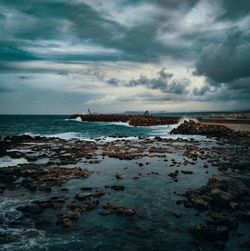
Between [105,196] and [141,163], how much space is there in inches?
553

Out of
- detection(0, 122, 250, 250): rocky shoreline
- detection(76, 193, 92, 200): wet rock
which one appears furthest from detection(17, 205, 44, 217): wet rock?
detection(76, 193, 92, 200): wet rock

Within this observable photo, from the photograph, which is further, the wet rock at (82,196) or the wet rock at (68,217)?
the wet rock at (82,196)

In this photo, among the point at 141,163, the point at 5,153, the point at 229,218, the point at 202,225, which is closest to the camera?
the point at 202,225

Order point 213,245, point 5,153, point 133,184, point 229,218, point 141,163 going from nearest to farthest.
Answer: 1. point 213,245
2. point 229,218
3. point 133,184
4. point 141,163
5. point 5,153

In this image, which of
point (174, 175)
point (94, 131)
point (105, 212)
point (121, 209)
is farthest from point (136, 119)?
point (105, 212)

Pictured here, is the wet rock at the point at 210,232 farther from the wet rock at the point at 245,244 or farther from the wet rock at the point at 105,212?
the wet rock at the point at 105,212

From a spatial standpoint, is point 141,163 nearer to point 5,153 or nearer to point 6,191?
point 6,191

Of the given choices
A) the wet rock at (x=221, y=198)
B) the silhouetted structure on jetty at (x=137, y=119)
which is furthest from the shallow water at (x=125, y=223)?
the silhouetted structure on jetty at (x=137, y=119)

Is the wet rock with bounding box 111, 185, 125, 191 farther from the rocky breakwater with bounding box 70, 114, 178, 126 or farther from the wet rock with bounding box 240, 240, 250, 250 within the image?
the rocky breakwater with bounding box 70, 114, 178, 126

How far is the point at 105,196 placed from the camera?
24953mm

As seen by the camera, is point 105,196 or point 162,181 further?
point 162,181

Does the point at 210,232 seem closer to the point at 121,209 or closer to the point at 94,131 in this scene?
the point at 121,209

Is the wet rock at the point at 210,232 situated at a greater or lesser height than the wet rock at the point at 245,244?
greater

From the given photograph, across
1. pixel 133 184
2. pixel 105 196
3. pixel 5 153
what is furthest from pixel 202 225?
pixel 5 153
